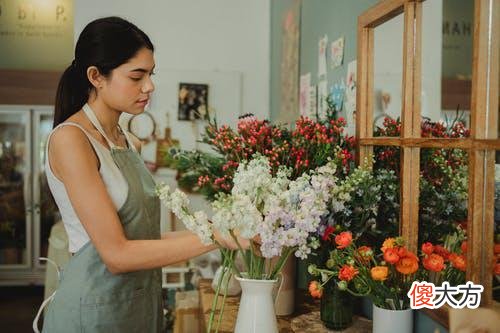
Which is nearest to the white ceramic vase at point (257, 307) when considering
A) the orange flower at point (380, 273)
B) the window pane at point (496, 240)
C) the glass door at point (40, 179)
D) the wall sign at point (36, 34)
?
the orange flower at point (380, 273)

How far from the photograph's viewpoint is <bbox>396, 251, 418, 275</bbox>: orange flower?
1313mm

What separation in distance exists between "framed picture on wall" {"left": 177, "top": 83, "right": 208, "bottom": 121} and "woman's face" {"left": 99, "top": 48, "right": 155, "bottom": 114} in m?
3.05

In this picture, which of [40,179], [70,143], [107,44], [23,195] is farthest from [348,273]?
[23,195]

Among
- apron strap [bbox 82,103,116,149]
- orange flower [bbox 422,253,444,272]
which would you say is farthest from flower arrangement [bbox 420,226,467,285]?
apron strap [bbox 82,103,116,149]

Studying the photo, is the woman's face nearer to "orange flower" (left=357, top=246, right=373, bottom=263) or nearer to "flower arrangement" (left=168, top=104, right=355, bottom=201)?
"flower arrangement" (left=168, top=104, right=355, bottom=201)

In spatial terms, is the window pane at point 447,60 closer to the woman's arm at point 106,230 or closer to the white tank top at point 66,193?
Result: the woman's arm at point 106,230

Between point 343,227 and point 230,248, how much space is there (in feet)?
1.52

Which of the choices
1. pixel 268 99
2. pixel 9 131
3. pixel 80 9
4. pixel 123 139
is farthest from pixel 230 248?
pixel 9 131

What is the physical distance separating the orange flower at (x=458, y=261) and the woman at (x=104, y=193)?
0.59 metres

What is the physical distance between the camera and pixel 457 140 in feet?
4.19

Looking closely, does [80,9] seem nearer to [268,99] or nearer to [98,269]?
[268,99]

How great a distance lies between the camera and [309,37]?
2938 mm

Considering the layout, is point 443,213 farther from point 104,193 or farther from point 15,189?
point 15,189

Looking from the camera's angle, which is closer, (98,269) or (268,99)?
(98,269)
